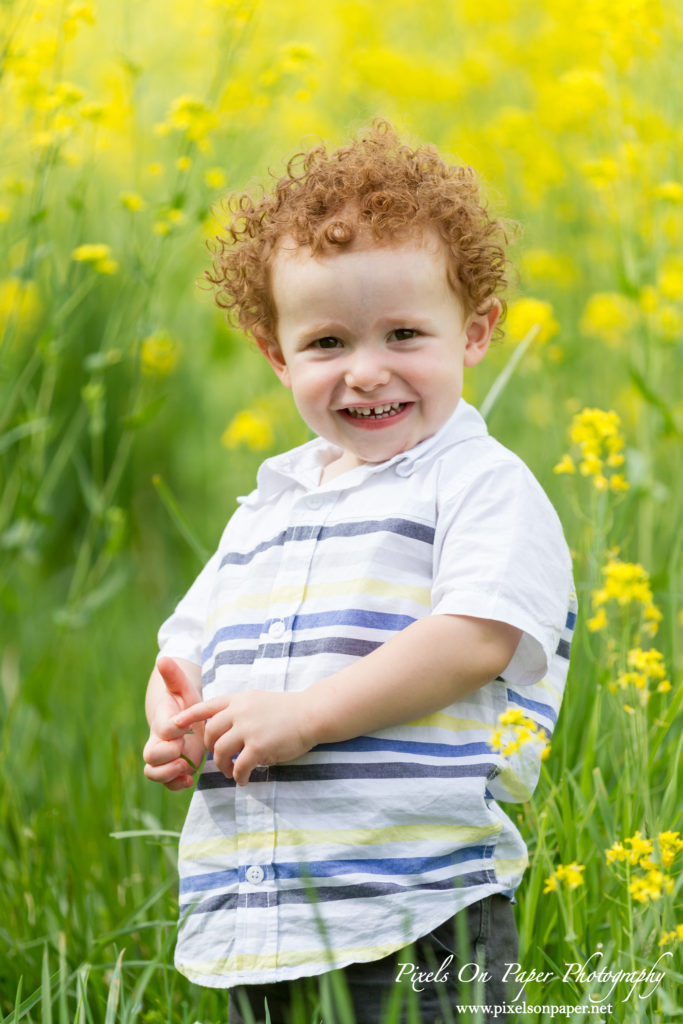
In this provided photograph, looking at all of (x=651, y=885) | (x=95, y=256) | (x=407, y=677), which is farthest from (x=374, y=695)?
(x=95, y=256)

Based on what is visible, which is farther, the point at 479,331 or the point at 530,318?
the point at 530,318

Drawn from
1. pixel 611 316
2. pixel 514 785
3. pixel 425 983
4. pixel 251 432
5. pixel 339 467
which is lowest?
pixel 425 983

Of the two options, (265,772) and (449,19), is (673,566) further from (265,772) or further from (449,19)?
(449,19)

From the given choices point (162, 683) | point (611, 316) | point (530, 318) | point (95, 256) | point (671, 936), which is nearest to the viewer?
point (671, 936)

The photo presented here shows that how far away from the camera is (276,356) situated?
67.7 inches

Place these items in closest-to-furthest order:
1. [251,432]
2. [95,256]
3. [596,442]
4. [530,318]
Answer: [596,442] → [95,256] → [251,432] → [530,318]

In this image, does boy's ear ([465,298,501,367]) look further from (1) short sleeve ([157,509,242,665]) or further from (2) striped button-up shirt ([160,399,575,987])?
(1) short sleeve ([157,509,242,665])

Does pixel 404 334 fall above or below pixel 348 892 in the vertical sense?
above

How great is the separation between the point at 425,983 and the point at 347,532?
1.82ft

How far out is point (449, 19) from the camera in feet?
14.5

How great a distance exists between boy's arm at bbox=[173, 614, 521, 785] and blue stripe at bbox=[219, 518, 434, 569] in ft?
0.44

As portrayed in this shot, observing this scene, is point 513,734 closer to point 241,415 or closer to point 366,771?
point 366,771

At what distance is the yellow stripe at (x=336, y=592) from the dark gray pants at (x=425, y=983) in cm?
38

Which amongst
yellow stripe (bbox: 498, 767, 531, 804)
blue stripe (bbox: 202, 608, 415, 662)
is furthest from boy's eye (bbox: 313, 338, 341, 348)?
yellow stripe (bbox: 498, 767, 531, 804)
